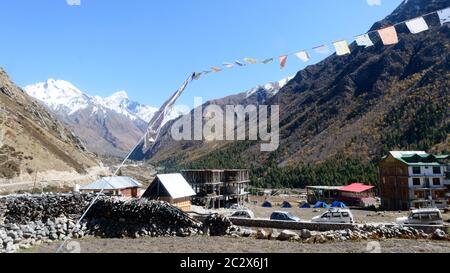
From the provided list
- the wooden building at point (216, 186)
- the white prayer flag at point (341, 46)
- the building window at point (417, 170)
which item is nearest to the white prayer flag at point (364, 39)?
the white prayer flag at point (341, 46)

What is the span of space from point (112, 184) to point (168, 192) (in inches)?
345

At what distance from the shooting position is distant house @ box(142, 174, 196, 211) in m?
47.1

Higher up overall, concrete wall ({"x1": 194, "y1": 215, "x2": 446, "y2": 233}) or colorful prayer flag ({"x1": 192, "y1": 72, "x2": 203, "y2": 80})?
colorful prayer flag ({"x1": 192, "y1": 72, "x2": 203, "y2": 80})

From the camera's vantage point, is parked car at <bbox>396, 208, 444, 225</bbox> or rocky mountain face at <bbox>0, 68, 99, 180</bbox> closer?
parked car at <bbox>396, 208, 444, 225</bbox>

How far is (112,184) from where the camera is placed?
5097cm

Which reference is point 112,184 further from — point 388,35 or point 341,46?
point 388,35

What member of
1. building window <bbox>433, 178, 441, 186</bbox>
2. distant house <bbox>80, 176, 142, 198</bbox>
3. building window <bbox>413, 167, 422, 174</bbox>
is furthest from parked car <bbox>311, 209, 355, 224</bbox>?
building window <bbox>433, 178, 441, 186</bbox>

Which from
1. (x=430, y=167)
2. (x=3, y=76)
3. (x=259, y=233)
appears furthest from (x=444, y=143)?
(x=3, y=76)

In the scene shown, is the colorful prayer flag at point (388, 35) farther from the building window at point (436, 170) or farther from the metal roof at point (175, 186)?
the building window at point (436, 170)

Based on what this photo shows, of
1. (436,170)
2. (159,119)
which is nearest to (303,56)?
(159,119)

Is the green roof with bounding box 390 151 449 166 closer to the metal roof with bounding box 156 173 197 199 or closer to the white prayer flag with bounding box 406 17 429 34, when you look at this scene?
the metal roof with bounding box 156 173 197 199

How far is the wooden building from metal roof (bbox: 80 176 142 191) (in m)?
12.4

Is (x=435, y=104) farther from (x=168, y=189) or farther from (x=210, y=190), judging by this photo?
(x=168, y=189)
